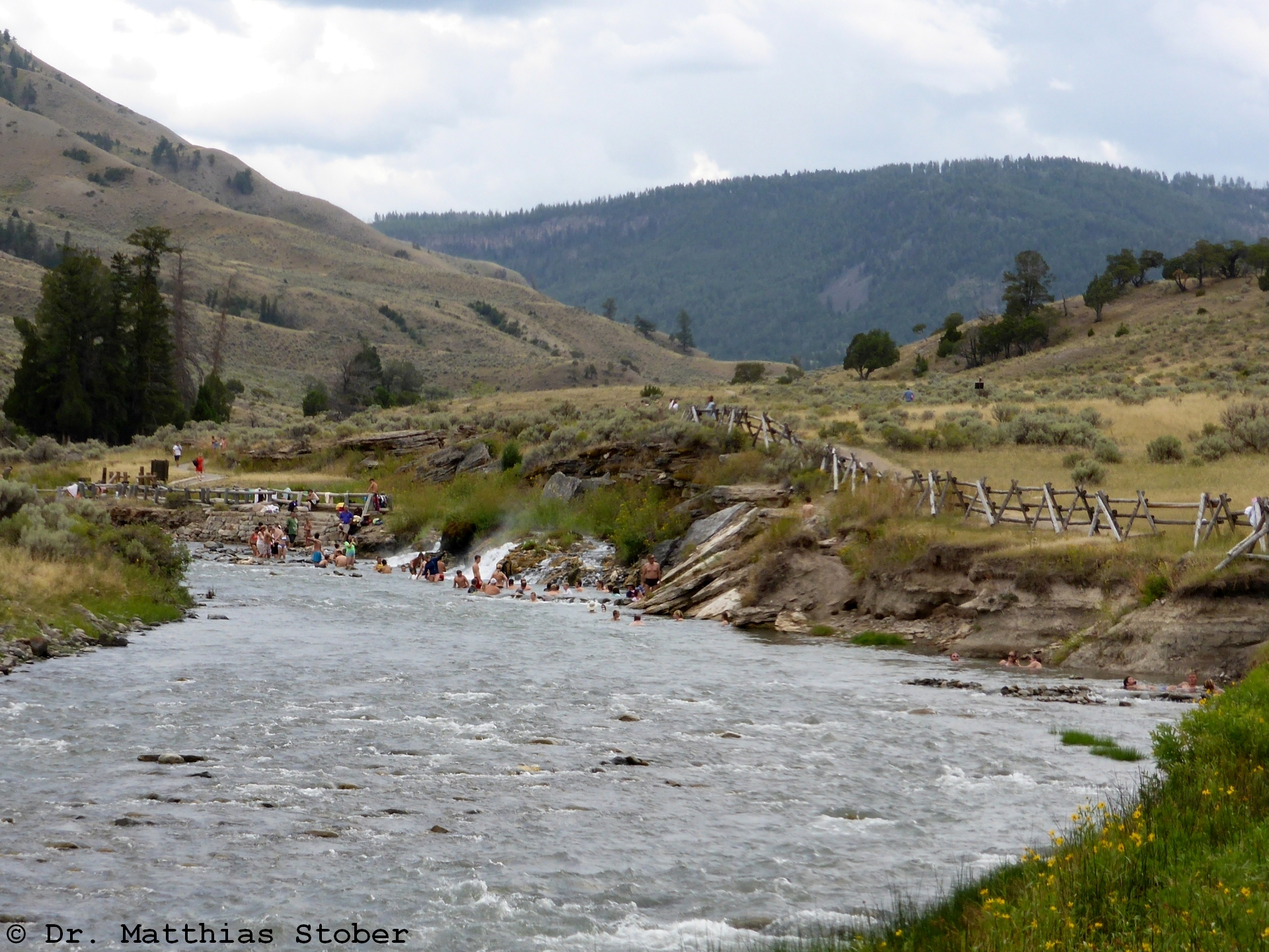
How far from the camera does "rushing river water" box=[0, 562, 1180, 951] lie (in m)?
10.7

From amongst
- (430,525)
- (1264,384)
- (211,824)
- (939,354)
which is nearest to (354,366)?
(939,354)

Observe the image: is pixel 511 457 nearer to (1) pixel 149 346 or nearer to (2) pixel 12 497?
(2) pixel 12 497

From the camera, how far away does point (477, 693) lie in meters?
20.9

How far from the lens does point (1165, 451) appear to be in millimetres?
40219

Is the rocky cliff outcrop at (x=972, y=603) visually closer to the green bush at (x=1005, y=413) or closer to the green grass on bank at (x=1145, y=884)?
the green grass on bank at (x=1145, y=884)

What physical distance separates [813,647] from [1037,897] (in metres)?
18.8

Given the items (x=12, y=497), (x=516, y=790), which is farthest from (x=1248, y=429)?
(x=12, y=497)

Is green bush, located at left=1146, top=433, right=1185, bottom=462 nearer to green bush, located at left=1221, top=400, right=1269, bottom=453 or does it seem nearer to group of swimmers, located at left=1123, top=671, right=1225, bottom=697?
green bush, located at left=1221, top=400, right=1269, bottom=453

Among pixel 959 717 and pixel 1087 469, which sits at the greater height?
pixel 1087 469

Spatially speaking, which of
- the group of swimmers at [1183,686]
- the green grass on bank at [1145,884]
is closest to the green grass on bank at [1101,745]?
the group of swimmers at [1183,686]

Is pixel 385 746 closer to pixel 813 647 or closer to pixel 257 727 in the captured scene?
pixel 257 727

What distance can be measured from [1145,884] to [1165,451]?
34573mm

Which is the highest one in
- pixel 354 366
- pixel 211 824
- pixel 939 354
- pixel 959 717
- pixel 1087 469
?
pixel 939 354

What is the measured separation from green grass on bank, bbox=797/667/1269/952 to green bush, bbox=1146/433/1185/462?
30022 mm
